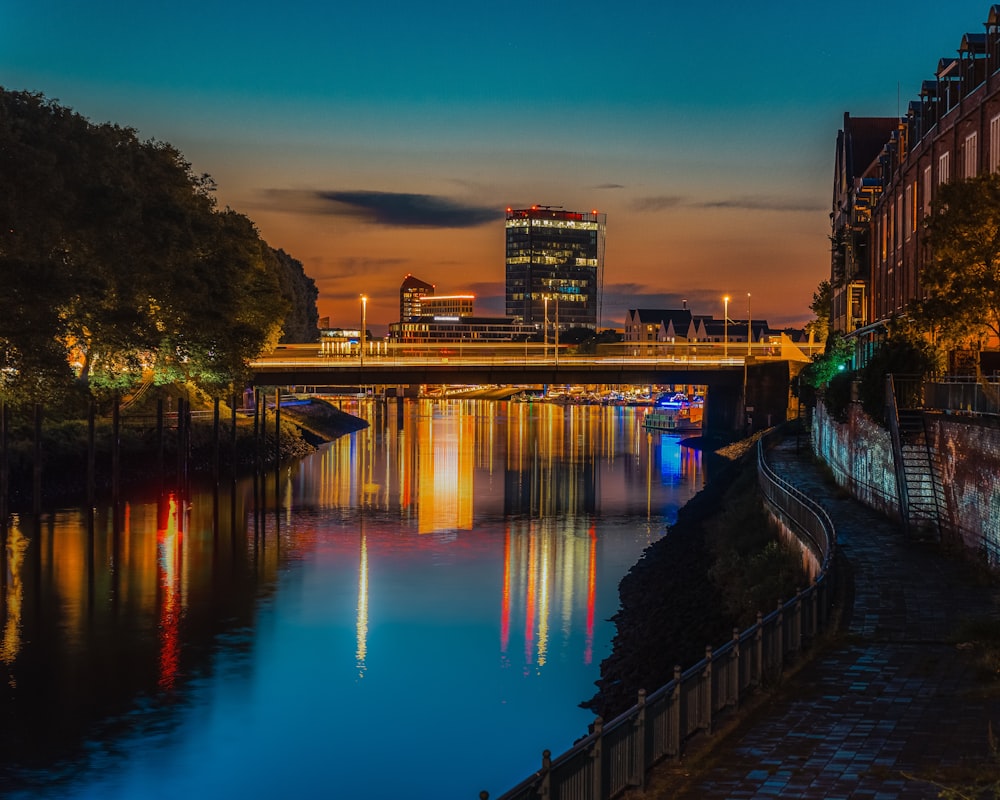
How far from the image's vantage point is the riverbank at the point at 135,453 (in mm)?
58562

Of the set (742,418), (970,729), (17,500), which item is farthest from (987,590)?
(742,418)

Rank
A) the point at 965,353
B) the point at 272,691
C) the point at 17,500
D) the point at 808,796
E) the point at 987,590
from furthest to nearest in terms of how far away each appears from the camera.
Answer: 1. the point at 17,500
2. the point at 965,353
3. the point at 272,691
4. the point at 987,590
5. the point at 808,796

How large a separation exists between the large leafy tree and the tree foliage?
32.2m

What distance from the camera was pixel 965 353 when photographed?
4434 centimetres

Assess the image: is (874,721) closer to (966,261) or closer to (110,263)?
(966,261)

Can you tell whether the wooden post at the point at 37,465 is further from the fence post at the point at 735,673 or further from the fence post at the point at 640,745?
the fence post at the point at 640,745

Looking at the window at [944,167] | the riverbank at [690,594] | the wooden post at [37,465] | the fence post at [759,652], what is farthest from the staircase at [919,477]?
the wooden post at [37,465]

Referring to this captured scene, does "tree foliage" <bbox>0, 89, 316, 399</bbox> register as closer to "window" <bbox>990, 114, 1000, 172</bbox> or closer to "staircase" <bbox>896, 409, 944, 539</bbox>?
"staircase" <bbox>896, 409, 944, 539</bbox>

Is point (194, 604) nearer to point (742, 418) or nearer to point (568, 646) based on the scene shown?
point (568, 646)

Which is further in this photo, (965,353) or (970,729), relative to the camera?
(965,353)

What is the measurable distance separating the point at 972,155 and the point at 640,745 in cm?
3620

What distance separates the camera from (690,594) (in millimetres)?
32844

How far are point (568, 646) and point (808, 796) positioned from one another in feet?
60.4

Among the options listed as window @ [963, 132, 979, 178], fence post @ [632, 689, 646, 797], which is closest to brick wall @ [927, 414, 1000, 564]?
window @ [963, 132, 979, 178]
